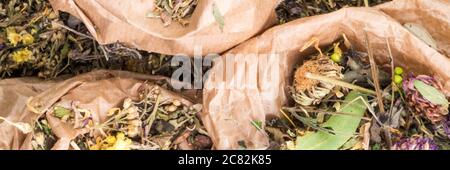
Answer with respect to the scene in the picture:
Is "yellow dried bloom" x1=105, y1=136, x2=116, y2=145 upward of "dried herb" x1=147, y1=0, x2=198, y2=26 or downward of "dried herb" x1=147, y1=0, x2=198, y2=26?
downward

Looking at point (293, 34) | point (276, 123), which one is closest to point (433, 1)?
point (293, 34)

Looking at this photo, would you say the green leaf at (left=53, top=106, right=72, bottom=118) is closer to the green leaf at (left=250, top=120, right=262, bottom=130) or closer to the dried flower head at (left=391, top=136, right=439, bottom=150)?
the green leaf at (left=250, top=120, right=262, bottom=130)

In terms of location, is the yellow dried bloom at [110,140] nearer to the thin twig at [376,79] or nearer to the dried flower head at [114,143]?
the dried flower head at [114,143]

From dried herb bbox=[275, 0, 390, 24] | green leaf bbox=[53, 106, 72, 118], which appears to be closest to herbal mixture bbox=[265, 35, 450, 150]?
dried herb bbox=[275, 0, 390, 24]

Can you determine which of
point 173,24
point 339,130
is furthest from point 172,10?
point 339,130

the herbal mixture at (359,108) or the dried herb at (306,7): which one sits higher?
the dried herb at (306,7)

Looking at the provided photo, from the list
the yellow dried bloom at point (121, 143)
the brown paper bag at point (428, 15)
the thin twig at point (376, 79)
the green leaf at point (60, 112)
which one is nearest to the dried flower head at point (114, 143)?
the yellow dried bloom at point (121, 143)

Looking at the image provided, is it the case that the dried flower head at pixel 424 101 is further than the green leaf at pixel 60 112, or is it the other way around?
the green leaf at pixel 60 112
